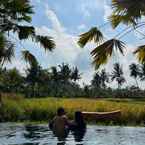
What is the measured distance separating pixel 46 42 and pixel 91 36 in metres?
6.79

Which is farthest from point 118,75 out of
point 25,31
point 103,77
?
point 25,31

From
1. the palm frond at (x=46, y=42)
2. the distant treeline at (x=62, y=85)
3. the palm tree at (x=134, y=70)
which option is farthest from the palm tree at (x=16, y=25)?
the palm tree at (x=134, y=70)

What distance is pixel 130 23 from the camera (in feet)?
67.1

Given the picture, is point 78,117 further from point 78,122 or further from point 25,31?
point 25,31

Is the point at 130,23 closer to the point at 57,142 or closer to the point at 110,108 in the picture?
the point at 57,142

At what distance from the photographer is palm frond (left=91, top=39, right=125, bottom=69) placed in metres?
18.9

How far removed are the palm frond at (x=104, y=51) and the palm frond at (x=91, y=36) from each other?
52.5 inches

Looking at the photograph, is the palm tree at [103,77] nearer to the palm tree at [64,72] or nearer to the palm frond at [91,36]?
the palm tree at [64,72]

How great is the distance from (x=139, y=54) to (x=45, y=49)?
7629mm

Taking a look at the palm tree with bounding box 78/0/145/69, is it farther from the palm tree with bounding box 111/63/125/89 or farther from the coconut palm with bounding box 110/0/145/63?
the palm tree with bounding box 111/63/125/89

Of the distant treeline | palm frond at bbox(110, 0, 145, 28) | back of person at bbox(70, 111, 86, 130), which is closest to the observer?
palm frond at bbox(110, 0, 145, 28)

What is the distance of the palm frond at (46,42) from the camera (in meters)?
27.2

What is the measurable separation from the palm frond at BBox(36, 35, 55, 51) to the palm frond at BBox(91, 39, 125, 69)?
7.97 meters

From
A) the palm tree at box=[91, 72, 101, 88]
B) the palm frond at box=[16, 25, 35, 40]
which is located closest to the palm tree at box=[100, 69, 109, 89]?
the palm tree at box=[91, 72, 101, 88]
